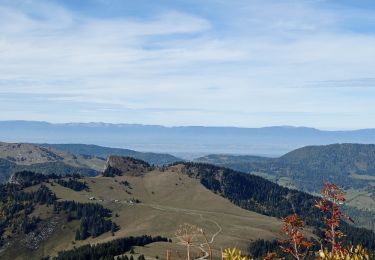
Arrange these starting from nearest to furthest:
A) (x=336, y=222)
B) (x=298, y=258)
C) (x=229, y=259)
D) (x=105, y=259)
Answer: (x=229, y=259), (x=298, y=258), (x=336, y=222), (x=105, y=259)

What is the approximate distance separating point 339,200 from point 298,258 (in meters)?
3.28

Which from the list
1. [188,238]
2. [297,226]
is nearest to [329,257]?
[297,226]

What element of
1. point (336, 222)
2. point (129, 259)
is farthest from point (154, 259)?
point (336, 222)

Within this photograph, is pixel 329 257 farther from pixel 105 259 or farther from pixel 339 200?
pixel 105 259

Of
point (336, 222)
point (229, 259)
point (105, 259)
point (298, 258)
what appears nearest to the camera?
point (229, 259)

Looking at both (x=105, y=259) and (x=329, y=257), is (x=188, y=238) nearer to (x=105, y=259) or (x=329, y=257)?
(x=329, y=257)

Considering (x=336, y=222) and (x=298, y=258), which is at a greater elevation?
(x=336, y=222)

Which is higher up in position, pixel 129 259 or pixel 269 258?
pixel 269 258

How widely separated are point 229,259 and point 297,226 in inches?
159

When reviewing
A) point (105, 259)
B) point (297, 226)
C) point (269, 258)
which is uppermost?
point (297, 226)

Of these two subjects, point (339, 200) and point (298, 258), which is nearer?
point (298, 258)

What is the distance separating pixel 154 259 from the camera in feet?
654

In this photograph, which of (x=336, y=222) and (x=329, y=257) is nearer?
(x=329, y=257)

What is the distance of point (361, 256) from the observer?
18016mm
